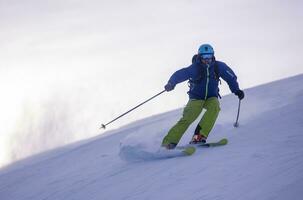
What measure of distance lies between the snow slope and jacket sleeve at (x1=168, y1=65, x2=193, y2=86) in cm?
118

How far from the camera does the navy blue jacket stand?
7.08 meters

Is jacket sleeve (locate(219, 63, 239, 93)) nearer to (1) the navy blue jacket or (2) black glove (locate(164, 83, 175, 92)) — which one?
(1) the navy blue jacket

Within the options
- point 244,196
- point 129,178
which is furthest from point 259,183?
point 129,178

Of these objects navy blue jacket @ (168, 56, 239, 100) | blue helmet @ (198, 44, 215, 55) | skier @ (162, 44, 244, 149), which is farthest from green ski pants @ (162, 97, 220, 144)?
blue helmet @ (198, 44, 215, 55)

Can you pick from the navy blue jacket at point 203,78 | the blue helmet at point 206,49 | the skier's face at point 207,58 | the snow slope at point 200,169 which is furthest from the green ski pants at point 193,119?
the blue helmet at point 206,49

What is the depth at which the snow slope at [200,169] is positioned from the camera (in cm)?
433

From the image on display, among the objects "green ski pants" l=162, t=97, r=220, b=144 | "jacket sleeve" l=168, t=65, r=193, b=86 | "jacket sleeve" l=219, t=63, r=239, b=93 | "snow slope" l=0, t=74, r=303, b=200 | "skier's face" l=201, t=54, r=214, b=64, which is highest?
"skier's face" l=201, t=54, r=214, b=64

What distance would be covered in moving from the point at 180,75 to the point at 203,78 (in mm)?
418

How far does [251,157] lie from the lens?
5238 mm

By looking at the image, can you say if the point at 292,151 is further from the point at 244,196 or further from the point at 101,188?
the point at 101,188

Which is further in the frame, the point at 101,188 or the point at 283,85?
the point at 283,85

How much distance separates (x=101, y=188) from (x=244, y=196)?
2312mm

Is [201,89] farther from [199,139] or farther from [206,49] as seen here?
[199,139]

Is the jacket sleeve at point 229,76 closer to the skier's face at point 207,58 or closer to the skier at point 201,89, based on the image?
the skier at point 201,89
